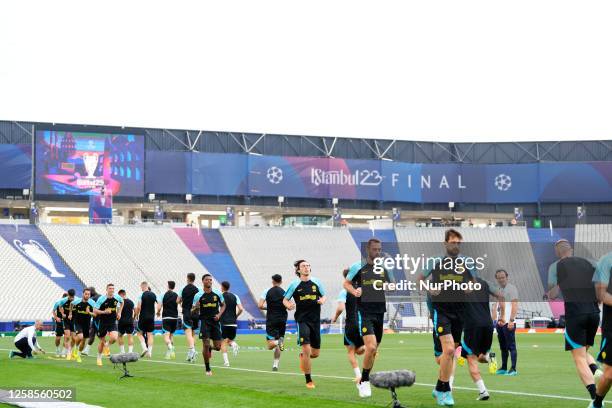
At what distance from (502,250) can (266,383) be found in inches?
2355

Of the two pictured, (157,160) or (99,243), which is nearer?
(99,243)

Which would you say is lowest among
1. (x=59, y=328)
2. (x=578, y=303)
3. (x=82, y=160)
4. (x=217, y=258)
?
(x=59, y=328)

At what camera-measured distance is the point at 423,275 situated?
1383 centimetres

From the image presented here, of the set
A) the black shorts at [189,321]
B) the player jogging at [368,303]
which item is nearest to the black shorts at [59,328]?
the black shorts at [189,321]

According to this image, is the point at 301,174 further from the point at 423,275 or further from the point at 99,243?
the point at 423,275

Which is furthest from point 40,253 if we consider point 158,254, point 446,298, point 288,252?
point 446,298

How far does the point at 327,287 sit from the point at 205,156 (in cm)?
1957

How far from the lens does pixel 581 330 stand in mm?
13227

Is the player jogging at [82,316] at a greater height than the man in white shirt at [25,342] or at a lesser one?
greater

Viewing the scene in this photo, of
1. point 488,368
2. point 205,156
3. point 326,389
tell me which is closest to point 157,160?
point 205,156

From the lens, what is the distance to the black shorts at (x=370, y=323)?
15547 mm

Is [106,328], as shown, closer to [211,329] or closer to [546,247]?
[211,329]

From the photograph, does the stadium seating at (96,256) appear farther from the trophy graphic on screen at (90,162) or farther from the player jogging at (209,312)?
the player jogging at (209,312)

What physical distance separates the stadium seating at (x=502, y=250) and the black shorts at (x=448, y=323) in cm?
5583
